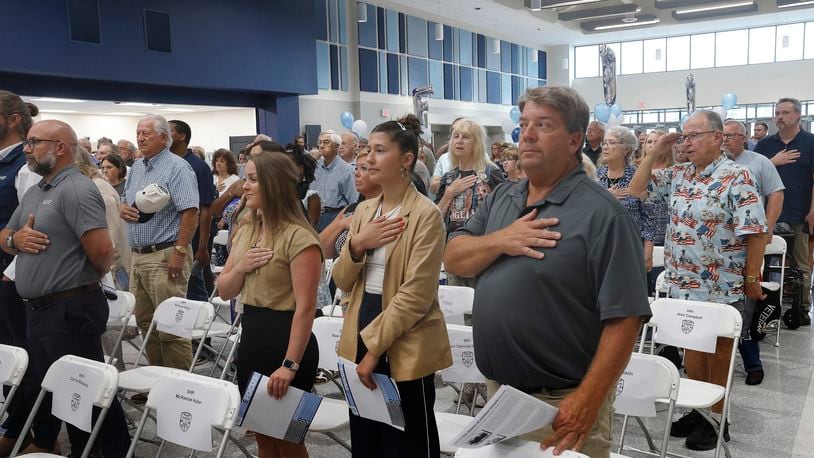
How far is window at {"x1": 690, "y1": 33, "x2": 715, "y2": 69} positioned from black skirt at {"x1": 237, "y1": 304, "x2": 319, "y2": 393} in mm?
21832

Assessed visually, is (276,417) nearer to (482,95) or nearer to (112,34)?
(112,34)

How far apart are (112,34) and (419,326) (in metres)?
9.29

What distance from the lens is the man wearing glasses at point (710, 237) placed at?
3275 millimetres

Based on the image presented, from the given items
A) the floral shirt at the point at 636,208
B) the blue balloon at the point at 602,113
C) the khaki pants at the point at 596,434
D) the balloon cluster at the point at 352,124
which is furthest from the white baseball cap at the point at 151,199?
the blue balloon at the point at 602,113

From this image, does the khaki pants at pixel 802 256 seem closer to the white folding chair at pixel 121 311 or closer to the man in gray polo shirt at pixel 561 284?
the man in gray polo shirt at pixel 561 284

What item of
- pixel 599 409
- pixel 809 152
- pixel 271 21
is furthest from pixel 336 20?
pixel 599 409

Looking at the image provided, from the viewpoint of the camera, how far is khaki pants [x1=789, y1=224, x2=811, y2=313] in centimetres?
572

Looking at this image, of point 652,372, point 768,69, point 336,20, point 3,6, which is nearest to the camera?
point 652,372

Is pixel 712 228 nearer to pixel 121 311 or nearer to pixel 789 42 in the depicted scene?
pixel 121 311

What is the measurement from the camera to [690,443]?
341cm

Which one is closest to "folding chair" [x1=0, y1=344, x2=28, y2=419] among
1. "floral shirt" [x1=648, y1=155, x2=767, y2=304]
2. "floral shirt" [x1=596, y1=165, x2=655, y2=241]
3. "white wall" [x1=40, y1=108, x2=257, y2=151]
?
"floral shirt" [x1=648, y1=155, x2=767, y2=304]

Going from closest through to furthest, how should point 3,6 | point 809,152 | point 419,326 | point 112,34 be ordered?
point 419,326 < point 809,152 < point 3,6 < point 112,34

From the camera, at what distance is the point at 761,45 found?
806 inches

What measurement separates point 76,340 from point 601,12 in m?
16.2
